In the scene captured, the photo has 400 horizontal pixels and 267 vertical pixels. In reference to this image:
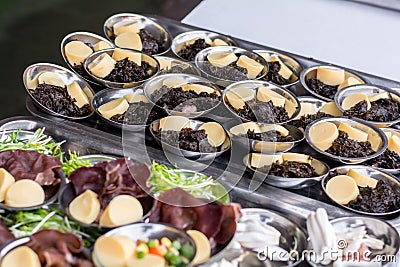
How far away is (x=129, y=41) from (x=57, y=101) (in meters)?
0.77

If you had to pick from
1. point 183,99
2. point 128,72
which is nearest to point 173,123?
point 183,99

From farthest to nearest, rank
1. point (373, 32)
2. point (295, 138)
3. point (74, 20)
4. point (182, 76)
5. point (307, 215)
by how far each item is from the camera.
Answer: point (74, 20) < point (373, 32) < point (182, 76) < point (295, 138) < point (307, 215)

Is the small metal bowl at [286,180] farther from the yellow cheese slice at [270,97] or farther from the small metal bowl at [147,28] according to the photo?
the small metal bowl at [147,28]

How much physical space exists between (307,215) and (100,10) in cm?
437

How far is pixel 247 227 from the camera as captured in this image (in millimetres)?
2312

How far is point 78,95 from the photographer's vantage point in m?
3.06

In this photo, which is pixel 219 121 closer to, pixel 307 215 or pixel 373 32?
pixel 307 215

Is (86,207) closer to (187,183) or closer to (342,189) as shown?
(187,183)

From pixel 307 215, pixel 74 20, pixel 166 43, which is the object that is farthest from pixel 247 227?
pixel 74 20

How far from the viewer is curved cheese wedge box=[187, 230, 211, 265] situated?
2083 mm

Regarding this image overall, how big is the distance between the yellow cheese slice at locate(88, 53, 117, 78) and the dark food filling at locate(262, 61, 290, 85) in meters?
0.86

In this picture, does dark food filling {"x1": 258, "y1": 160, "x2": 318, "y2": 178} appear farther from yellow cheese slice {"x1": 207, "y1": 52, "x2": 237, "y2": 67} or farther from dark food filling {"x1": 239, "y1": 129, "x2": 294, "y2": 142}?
yellow cheese slice {"x1": 207, "y1": 52, "x2": 237, "y2": 67}

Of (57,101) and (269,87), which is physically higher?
(269,87)

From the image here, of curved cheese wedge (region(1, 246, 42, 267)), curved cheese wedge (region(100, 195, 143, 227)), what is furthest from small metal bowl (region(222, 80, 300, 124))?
curved cheese wedge (region(1, 246, 42, 267))
